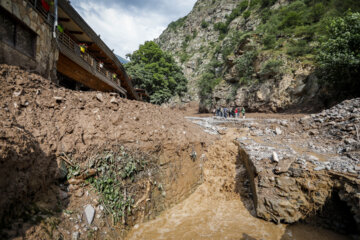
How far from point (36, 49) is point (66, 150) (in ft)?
15.2

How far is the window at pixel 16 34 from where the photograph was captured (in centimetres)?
494

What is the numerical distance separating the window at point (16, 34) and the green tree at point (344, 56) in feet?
61.8

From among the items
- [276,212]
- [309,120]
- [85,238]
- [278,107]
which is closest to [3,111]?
[85,238]

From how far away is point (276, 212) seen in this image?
520 centimetres

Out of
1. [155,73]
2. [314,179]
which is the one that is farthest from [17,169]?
[155,73]

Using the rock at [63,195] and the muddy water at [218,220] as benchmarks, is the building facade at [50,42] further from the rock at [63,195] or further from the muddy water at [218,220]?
the muddy water at [218,220]

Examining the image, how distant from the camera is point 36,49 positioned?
20.0 ft

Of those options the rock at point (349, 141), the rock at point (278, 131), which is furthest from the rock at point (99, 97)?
the rock at point (349, 141)

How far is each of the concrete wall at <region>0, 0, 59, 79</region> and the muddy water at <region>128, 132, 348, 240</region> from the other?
6.58 m

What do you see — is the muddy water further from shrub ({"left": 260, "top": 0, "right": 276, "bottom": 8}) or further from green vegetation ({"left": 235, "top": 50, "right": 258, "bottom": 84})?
shrub ({"left": 260, "top": 0, "right": 276, "bottom": 8})

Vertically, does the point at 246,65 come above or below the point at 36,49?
above

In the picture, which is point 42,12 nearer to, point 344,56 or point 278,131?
point 278,131

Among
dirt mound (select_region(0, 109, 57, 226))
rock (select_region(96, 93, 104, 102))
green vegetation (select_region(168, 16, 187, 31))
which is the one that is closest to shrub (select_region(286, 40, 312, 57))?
rock (select_region(96, 93, 104, 102))

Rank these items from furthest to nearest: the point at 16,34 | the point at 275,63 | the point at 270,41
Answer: the point at 270,41 → the point at 275,63 → the point at 16,34
